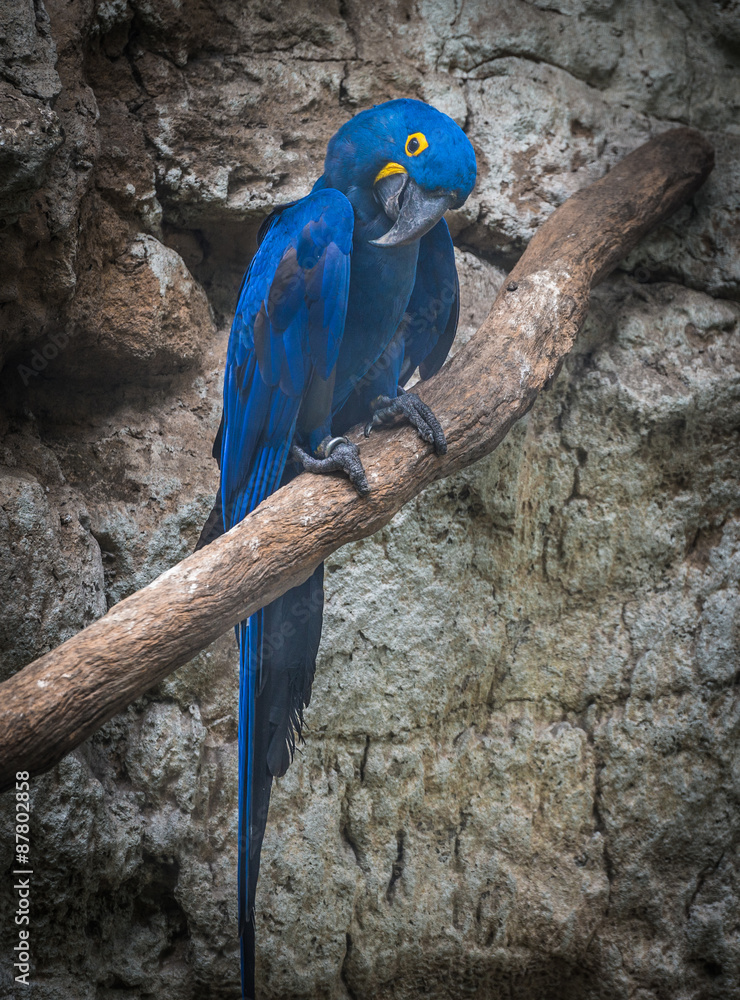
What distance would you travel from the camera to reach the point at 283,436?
5.89 ft

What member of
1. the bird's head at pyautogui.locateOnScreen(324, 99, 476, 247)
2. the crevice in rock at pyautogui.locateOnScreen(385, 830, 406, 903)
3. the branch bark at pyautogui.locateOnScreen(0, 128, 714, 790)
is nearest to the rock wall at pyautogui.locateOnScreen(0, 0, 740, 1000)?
the crevice in rock at pyautogui.locateOnScreen(385, 830, 406, 903)

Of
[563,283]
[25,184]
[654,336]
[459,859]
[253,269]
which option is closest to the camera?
[25,184]

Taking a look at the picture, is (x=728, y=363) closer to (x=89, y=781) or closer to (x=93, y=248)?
(x=93, y=248)

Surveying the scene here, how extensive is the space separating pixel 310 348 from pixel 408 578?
0.80 m

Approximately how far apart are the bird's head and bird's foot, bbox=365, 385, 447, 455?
356mm

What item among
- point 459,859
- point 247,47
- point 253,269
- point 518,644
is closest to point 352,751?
point 459,859

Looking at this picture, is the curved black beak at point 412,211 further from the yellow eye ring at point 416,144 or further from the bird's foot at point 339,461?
the bird's foot at point 339,461

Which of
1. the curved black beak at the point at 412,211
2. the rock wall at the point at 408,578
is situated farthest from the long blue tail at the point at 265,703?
the curved black beak at the point at 412,211

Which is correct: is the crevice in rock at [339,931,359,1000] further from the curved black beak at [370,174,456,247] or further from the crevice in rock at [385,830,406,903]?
the curved black beak at [370,174,456,247]

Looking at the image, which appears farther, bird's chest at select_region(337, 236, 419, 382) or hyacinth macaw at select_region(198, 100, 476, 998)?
bird's chest at select_region(337, 236, 419, 382)

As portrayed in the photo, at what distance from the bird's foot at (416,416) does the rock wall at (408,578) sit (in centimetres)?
46

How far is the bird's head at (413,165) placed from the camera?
5.35 ft

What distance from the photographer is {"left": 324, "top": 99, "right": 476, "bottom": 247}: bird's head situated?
1632mm

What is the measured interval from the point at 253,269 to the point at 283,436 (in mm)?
431
